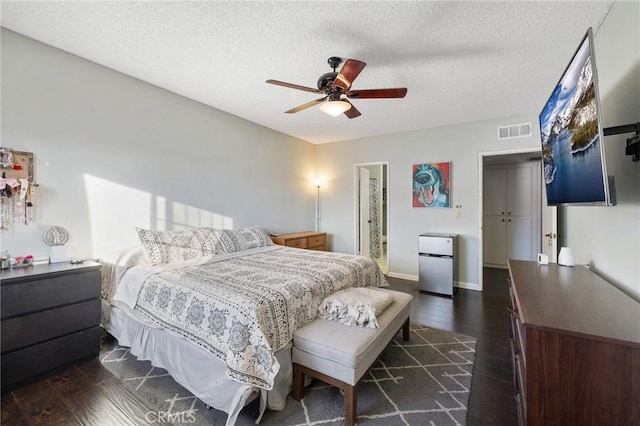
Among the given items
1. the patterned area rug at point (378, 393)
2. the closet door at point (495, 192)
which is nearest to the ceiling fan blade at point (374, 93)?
the patterned area rug at point (378, 393)

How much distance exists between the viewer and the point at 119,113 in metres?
2.87

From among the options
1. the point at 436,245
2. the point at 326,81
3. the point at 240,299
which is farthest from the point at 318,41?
the point at 436,245

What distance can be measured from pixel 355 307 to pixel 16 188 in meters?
2.91

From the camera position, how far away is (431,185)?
4.52m

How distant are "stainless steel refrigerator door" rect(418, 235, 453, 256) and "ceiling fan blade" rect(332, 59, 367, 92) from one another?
2791 millimetres

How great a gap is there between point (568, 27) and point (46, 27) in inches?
161

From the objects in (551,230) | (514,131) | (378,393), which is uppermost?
(514,131)

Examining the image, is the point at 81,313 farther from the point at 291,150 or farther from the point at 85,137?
the point at 291,150

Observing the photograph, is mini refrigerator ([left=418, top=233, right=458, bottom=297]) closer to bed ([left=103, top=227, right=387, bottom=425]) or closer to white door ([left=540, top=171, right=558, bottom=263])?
white door ([left=540, top=171, right=558, bottom=263])

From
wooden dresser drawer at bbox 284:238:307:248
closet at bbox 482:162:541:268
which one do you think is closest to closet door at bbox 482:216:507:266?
closet at bbox 482:162:541:268

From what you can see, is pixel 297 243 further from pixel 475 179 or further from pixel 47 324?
pixel 47 324

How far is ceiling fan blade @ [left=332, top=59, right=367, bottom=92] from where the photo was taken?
6.61ft

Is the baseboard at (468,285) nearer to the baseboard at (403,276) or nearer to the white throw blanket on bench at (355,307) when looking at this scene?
the baseboard at (403,276)

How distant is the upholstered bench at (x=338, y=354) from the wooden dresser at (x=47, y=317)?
177 cm
